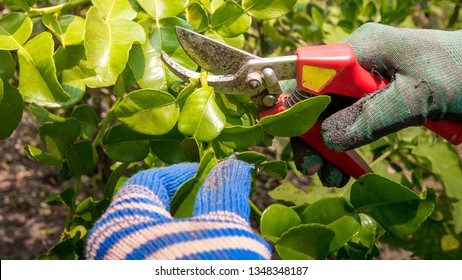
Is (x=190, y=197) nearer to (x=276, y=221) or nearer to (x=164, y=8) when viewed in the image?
(x=276, y=221)

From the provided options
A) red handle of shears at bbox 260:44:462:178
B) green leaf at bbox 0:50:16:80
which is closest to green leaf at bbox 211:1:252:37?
red handle of shears at bbox 260:44:462:178

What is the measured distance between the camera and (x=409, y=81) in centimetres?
95

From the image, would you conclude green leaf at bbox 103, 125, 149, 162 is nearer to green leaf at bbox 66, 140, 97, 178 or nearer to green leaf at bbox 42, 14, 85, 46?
green leaf at bbox 66, 140, 97, 178

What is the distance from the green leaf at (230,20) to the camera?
0.96 m

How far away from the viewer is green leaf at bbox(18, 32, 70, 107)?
0.87m

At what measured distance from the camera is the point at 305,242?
0.82 meters

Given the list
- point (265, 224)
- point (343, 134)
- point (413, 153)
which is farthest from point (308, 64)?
point (413, 153)

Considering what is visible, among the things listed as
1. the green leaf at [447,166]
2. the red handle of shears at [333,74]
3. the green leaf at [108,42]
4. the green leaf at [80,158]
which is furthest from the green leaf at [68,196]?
the green leaf at [447,166]

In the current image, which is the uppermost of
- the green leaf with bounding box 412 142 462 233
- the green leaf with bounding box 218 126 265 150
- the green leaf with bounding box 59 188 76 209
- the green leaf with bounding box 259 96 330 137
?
the green leaf with bounding box 259 96 330 137

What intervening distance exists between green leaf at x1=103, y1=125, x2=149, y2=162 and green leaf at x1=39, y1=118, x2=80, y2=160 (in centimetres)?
6

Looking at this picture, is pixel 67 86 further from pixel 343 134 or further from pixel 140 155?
pixel 343 134

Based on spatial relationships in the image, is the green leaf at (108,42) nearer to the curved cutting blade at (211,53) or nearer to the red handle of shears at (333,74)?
the curved cutting blade at (211,53)

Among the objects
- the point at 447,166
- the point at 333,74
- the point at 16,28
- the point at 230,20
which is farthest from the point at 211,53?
the point at 447,166

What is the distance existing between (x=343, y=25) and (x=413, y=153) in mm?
423
